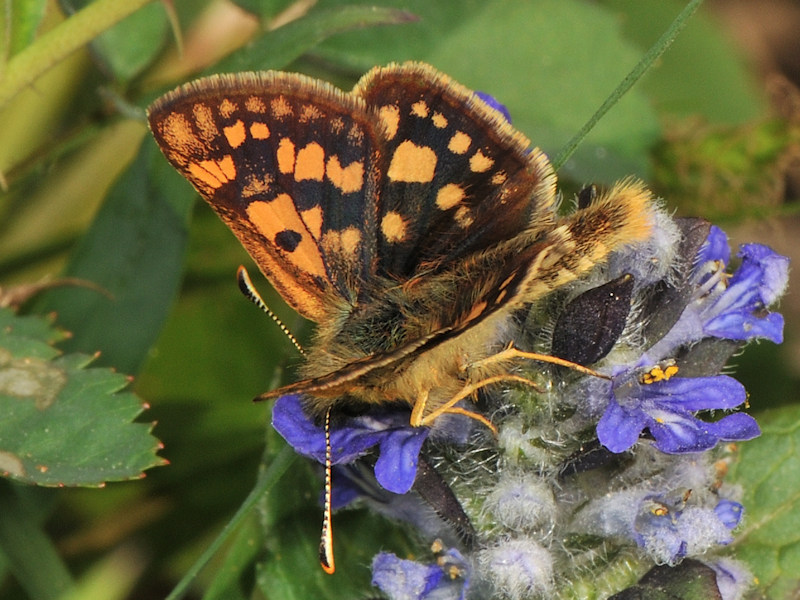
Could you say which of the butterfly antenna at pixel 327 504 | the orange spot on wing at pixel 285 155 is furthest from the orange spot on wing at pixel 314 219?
the butterfly antenna at pixel 327 504

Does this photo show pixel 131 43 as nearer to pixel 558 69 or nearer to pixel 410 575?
pixel 558 69

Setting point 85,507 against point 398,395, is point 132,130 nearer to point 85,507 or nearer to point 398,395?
point 85,507

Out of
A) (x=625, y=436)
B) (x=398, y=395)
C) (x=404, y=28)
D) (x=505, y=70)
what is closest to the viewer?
(x=625, y=436)

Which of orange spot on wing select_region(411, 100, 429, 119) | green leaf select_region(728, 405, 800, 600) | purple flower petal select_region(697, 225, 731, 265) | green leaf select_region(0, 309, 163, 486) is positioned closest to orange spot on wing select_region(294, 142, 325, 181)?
orange spot on wing select_region(411, 100, 429, 119)

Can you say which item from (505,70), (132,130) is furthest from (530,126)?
(132,130)

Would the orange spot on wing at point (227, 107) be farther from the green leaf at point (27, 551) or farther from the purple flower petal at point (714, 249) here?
the green leaf at point (27, 551)

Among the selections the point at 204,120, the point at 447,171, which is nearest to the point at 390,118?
the point at 447,171

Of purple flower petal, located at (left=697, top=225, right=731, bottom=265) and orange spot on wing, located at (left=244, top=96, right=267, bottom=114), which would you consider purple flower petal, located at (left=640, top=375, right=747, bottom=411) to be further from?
orange spot on wing, located at (left=244, top=96, right=267, bottom=114)
